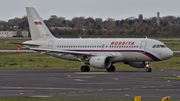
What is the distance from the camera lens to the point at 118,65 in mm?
65750

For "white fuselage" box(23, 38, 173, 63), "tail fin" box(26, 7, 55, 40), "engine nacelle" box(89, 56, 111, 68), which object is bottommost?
"engine nacelle" box(89, 56, 111, 68)

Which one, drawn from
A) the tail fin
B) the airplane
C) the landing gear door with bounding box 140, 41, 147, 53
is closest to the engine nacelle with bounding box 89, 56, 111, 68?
the airplane

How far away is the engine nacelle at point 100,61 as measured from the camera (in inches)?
2143

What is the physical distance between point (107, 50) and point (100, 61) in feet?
6.73

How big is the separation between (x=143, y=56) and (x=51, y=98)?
84.9 feet

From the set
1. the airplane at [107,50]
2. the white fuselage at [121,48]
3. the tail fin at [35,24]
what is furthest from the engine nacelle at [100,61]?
the tail fin at [35,24]

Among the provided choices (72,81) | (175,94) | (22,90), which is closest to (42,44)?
(72,81)

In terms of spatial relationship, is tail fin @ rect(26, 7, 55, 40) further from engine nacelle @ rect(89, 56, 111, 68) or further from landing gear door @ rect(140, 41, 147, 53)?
landing gear door @ rect(140, 41, 147, 53)

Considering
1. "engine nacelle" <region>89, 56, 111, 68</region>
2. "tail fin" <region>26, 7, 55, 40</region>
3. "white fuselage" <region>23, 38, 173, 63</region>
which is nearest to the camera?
"engine nacelle" <region>89, 56, 111, 68</region>

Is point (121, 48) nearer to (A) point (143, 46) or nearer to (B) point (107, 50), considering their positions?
(B) point (107, 50)

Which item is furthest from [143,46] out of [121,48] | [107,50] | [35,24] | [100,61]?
[35,24]

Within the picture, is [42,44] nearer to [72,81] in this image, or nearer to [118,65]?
[118,65]

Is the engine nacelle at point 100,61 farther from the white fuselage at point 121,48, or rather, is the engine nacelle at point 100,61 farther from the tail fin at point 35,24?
the tail fin at point 35,24

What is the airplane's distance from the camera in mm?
54625
